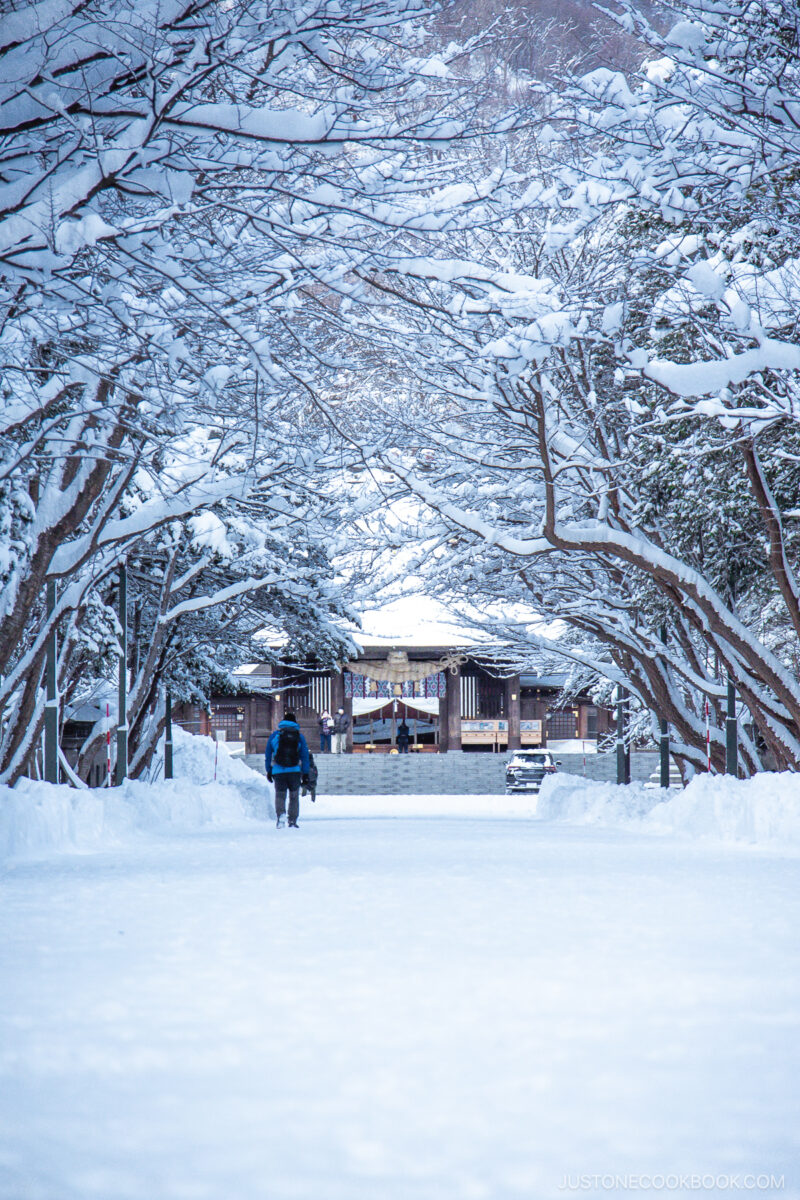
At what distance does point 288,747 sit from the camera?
15656 millimetres

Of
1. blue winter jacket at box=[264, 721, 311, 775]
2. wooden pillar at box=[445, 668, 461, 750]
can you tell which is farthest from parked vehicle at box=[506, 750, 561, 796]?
blue winter jacket at box=[264, 721, 311, 775]

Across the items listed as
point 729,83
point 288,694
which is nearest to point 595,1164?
point 729,83

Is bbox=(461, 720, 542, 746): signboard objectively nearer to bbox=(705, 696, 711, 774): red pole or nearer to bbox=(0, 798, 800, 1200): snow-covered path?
bbox=(705, 696, 711, 774): red pole

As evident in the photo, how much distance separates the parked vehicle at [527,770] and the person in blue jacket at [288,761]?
74.9 feet

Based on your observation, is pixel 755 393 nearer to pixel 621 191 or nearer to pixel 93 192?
pixel 621 191

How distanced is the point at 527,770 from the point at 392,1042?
35.0 m

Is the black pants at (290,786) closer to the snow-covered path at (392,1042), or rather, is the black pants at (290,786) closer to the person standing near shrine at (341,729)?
the snow-covered path at (392,1042)

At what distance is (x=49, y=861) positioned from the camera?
10078mm

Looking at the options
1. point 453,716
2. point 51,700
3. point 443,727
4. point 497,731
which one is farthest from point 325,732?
point 51,700

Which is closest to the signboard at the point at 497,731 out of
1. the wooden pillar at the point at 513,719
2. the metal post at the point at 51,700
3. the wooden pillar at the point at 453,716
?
the wooden pillar at the point at 513,719

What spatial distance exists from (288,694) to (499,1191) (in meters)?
39.8

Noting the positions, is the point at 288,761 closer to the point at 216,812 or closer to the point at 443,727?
the point at 216,812

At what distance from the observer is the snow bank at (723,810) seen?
1177cm

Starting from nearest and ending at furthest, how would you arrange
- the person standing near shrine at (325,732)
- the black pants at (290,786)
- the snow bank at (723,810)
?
1. the snow bank at (723,810)
2. the black pants at (290,786)
3. the person standing near shrine at (325,732)
